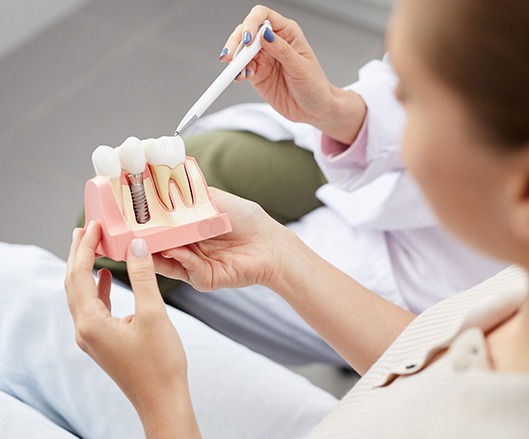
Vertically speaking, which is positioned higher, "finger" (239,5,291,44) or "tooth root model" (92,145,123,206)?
"finger" (239,5,291,44)

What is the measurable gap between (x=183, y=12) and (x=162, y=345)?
200 centimetres

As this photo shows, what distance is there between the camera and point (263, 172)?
1447 millimetres

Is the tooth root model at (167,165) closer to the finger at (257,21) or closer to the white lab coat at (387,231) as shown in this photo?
the finger at (257,21)

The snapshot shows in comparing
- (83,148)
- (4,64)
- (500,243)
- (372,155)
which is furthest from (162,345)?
(4,64)

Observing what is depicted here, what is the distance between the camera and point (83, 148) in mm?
2119

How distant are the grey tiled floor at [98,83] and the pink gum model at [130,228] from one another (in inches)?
41.4

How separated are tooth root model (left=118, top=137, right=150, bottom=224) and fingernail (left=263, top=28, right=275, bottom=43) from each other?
0.80ft

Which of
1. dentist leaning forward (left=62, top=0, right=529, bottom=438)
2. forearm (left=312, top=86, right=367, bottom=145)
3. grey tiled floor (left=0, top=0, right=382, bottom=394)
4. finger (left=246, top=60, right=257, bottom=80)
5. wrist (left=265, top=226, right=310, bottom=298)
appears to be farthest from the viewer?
grey tiled floor (left=0, top=0, right=382, bottom=394)

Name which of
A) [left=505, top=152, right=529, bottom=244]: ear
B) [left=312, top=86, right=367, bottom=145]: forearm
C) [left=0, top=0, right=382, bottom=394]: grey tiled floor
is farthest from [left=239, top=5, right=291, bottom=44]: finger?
[left=0, top=0, right=382, bottom=394]: grey tiled floor

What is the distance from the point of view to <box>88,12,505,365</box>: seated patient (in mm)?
1246

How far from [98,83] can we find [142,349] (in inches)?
67.0

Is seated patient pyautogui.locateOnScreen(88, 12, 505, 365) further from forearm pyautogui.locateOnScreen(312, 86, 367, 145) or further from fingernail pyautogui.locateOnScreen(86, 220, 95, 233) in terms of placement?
fingernail pyautogui.locateOnScreen(86, 220, 95, 233)

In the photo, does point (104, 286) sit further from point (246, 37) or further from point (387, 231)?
point (387, 231)

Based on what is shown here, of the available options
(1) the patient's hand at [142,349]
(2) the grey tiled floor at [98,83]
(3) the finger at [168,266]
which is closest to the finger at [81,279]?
(1) the patient's hand at [142,349]
